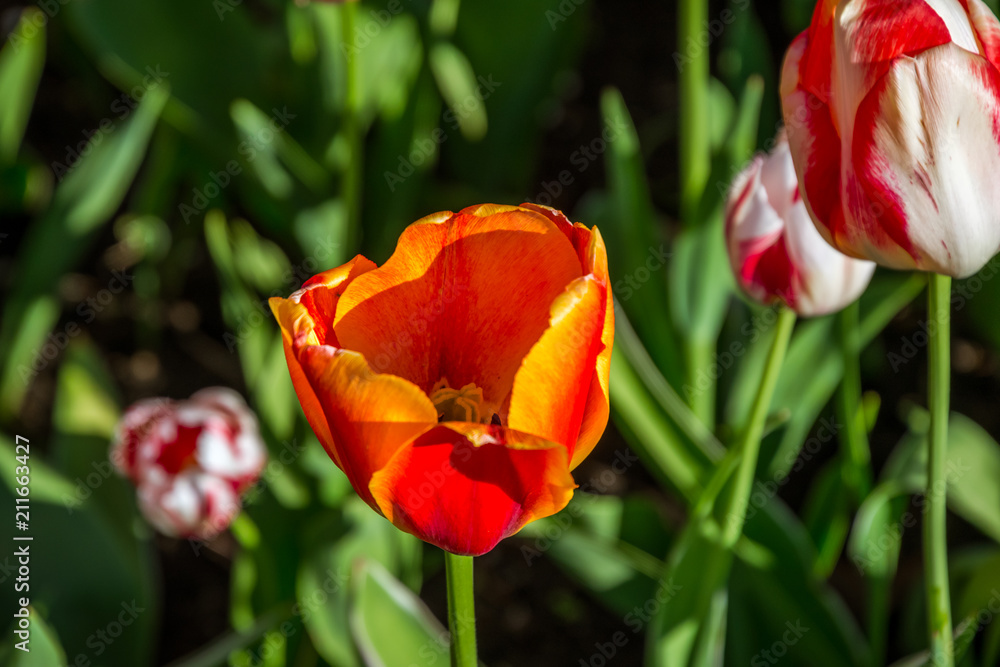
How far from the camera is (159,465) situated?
98cm

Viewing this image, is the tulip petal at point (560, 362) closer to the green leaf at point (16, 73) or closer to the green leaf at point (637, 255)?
the green leaf at point (637, 255)

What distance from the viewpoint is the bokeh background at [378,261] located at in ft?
3.19

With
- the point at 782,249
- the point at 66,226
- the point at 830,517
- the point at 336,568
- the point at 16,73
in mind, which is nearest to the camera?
the point at 782,249

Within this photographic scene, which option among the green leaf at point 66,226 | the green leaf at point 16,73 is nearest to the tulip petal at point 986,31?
the green leaf at point 66,226

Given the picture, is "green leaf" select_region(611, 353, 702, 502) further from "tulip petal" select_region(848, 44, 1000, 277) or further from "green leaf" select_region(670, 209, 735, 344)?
"tulip petal" select_region(848, 44, 1000, 277)

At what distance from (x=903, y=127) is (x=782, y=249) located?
0.71ft

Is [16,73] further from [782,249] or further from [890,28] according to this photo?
[890,28]

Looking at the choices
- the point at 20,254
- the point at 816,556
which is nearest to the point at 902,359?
the point at 816,556

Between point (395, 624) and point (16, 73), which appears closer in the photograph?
point (395, 624)

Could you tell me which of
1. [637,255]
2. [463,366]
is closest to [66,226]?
[637,255]

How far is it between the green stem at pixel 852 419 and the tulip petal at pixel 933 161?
460 mm

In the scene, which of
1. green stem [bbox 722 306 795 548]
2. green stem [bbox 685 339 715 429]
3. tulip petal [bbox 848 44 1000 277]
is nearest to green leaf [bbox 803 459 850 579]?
green stem [bbox 685 339 715 429]

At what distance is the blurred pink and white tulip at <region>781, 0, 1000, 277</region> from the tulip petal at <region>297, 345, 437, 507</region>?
11.0 inches

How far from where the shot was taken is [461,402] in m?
0.53
